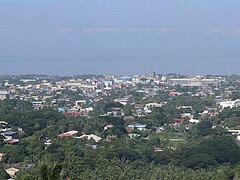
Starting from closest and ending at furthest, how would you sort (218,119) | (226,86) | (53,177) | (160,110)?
(53,177)
(218,119)
(160,110)
(226,86)

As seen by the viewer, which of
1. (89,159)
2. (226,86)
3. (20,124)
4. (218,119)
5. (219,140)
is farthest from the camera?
(226,86)

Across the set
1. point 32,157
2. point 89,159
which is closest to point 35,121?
point 32,157

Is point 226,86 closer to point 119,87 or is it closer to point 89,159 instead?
point 119,87

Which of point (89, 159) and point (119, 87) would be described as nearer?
point (89, 159)

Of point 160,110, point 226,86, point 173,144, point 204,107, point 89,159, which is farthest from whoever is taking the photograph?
point 226,86

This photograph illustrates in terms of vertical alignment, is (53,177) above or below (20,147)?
above

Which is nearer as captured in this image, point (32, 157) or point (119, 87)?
point (32, 157)

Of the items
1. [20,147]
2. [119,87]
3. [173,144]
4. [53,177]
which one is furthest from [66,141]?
[119,87]

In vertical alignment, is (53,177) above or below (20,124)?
above

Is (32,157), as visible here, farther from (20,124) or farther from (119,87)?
(119,87)
